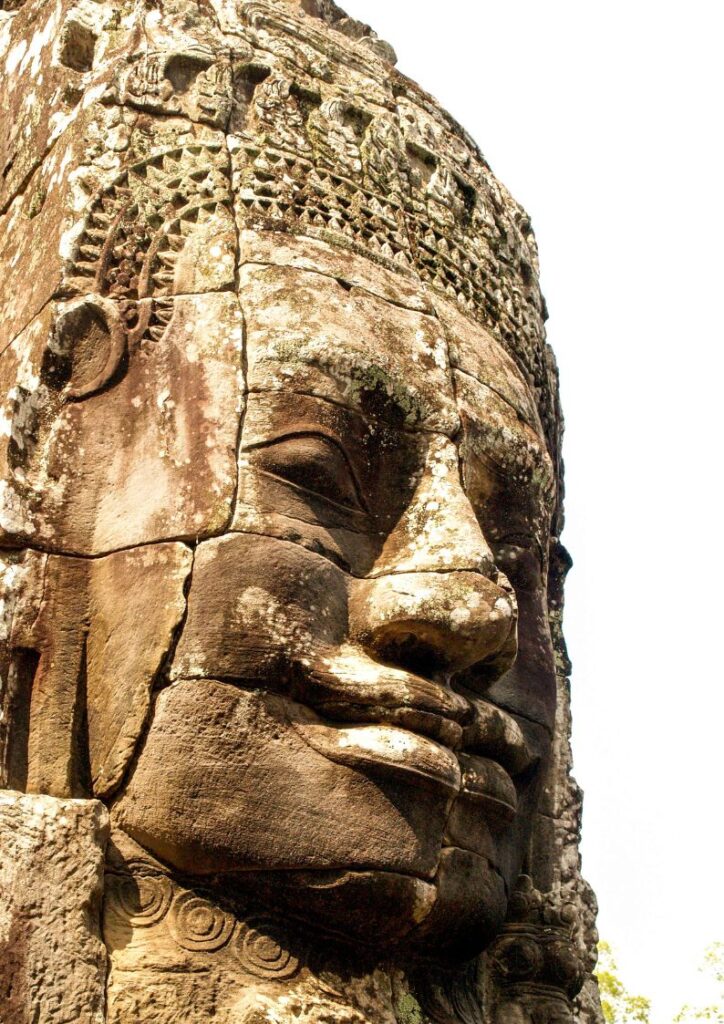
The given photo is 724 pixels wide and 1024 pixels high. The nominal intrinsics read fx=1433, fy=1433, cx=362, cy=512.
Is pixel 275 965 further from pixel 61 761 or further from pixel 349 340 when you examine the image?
pixel 349 340

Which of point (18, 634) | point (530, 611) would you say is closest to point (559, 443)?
point (530, 611)

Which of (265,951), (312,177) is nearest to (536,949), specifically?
(265,951)

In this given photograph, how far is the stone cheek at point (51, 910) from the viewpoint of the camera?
3807 mm

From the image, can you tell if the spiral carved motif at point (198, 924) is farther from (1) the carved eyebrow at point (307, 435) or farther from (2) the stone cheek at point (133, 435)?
(1) the carved eyebrow at point (307, 435)

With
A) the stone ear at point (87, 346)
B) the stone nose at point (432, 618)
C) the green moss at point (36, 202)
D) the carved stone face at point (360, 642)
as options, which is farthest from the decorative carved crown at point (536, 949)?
the green moss at point (36, 202)

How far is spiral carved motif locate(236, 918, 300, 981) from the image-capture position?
416 centimetres

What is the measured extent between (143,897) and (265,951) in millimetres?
390

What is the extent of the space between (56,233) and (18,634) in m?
1.51

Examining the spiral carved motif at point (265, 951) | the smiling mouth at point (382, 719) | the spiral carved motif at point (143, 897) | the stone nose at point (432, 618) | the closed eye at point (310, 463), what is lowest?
the spiral carved motif at point (265, 951)

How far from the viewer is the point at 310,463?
181 inches

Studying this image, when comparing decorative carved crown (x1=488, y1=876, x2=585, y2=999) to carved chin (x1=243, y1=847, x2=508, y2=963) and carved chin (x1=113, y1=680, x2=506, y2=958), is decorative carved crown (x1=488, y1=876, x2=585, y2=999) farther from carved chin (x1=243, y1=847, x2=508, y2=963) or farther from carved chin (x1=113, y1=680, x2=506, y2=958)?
carved chin (x1=113, y1=680, x2=506, y2=958)

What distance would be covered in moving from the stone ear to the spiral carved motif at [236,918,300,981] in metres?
1.81

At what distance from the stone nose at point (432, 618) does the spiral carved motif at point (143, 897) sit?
94 cm

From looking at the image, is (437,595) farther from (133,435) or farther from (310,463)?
(133,435)
